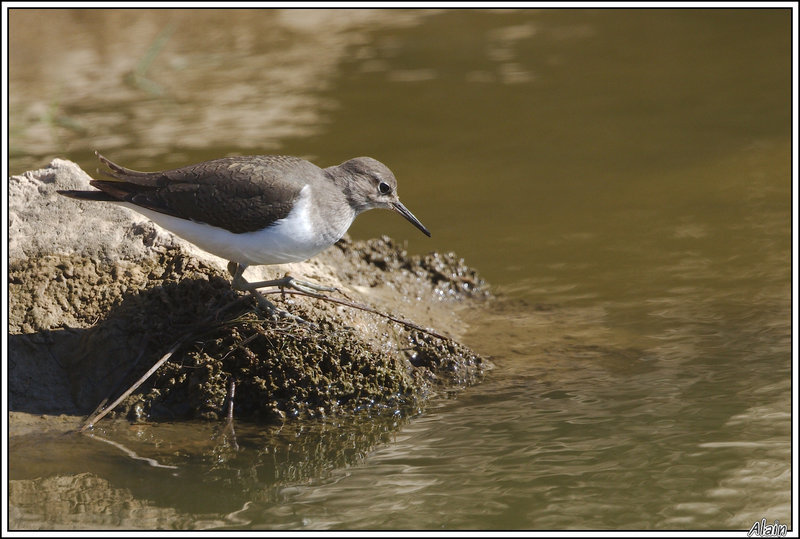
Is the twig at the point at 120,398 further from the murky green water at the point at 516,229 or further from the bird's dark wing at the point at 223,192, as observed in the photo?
the bird's dark wing at the point at 223,192

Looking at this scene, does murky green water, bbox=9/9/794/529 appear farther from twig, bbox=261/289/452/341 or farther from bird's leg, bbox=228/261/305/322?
bird's leg, bbox=228/261/305/322

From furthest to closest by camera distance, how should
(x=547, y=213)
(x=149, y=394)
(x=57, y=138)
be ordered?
(x=57, y=138), (x=547, y=213), (x=149, y=394)

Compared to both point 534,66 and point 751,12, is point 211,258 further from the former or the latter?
point 751,12

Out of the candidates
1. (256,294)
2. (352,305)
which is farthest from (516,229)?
(256,294)

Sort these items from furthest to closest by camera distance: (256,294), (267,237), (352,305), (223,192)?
1. (352,305)
2. (256,294)
3. (223,192)
4. (267,237)

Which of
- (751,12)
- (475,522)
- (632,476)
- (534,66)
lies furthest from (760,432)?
(751,12)

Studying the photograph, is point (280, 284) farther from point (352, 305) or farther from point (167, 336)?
point (167, 336)

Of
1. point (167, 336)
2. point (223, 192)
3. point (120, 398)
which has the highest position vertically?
point (223, 192)
